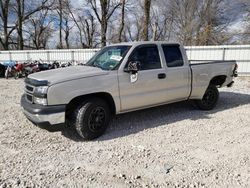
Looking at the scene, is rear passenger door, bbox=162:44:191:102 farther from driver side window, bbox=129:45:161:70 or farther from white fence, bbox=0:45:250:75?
white fence, bbox=0:45:250:75

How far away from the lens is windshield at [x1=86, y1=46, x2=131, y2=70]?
512cm

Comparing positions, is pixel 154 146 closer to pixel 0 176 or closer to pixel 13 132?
pixel 0 176

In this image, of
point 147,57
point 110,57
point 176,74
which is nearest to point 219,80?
point 176,74

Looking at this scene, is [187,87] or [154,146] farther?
[187,87]

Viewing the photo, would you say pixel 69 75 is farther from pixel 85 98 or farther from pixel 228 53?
pixel 228 53

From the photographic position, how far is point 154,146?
4.50 meters

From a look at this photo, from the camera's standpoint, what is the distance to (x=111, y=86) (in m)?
4.88

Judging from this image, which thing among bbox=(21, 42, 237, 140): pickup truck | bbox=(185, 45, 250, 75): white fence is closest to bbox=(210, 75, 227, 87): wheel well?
bbox=(21, 42, 237, 140): pickup truck

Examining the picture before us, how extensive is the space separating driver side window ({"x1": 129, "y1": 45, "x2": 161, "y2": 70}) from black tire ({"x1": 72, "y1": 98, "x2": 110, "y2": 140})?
1.17m

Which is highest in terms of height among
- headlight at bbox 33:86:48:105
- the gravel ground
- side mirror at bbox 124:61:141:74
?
side mirror at bbox 124:61:141:74

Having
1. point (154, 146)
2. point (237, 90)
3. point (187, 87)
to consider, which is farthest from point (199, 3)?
point (154, 146)

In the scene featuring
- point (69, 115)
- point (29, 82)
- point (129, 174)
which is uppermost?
point (29, 82)

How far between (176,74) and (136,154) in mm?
2425

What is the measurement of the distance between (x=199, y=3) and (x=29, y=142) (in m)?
31.3
